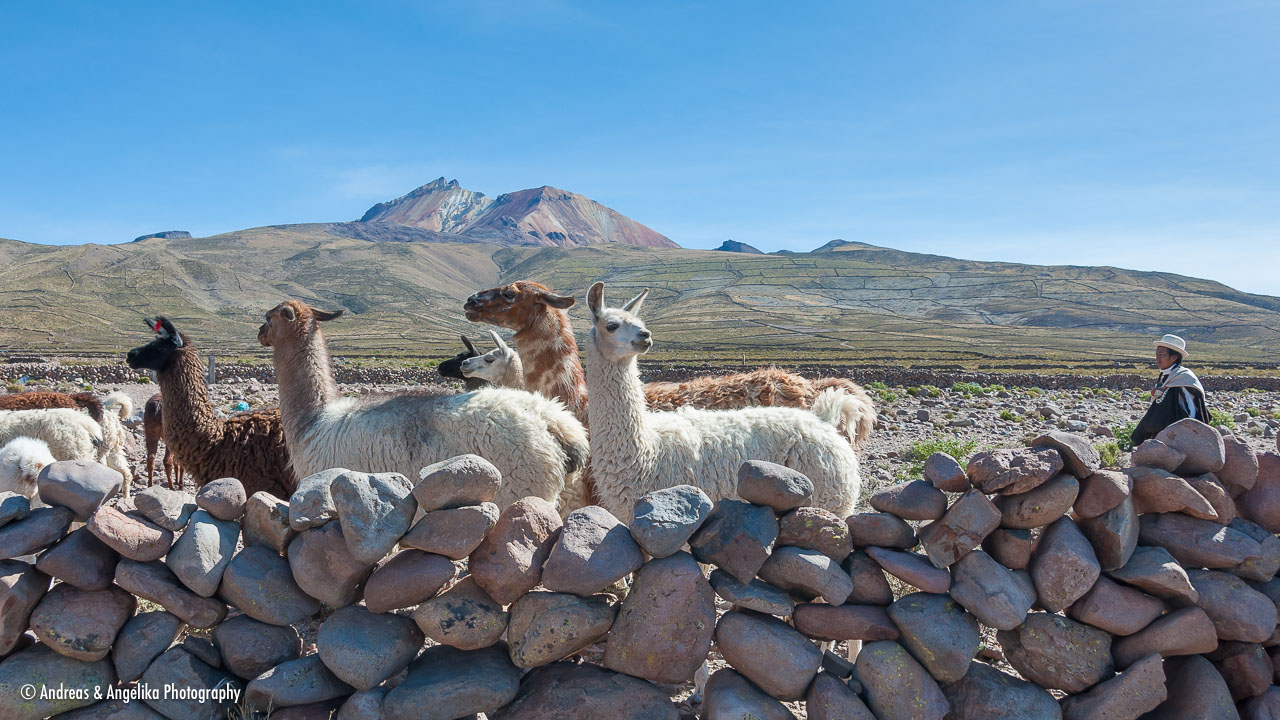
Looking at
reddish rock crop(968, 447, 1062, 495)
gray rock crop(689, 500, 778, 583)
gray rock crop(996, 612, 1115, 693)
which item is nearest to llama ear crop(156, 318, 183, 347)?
gray rock crop(689, 500, 778, 583)

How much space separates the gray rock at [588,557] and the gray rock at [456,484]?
52 centimetres

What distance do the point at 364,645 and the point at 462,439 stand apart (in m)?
2.85

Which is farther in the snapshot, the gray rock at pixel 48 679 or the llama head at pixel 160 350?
the llama head at pixel 160 350

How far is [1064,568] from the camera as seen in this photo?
12.6ft

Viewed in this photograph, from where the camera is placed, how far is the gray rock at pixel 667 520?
3861 millimetres

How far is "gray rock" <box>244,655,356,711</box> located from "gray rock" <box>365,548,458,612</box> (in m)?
0.45

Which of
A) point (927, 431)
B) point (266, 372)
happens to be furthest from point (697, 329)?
point (927, 431)

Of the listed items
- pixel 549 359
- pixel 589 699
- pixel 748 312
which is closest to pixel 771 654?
pixel 589 699

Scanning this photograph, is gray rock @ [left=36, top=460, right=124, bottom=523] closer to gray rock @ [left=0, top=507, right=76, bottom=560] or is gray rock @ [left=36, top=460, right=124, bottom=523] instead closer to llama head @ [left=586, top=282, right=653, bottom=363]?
gray rock @ [left=0, top=507, right=76, bottom=560]

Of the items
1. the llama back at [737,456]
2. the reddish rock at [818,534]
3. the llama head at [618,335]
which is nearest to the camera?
the reddish rock at [818,534]

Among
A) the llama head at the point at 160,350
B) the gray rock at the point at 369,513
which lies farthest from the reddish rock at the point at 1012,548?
the llama head at the point at 160,350

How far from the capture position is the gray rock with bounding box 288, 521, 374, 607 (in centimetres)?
387

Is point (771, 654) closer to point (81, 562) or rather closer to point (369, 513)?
point (369, 513)

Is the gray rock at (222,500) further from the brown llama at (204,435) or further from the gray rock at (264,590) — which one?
the brown llama at (204,435)
